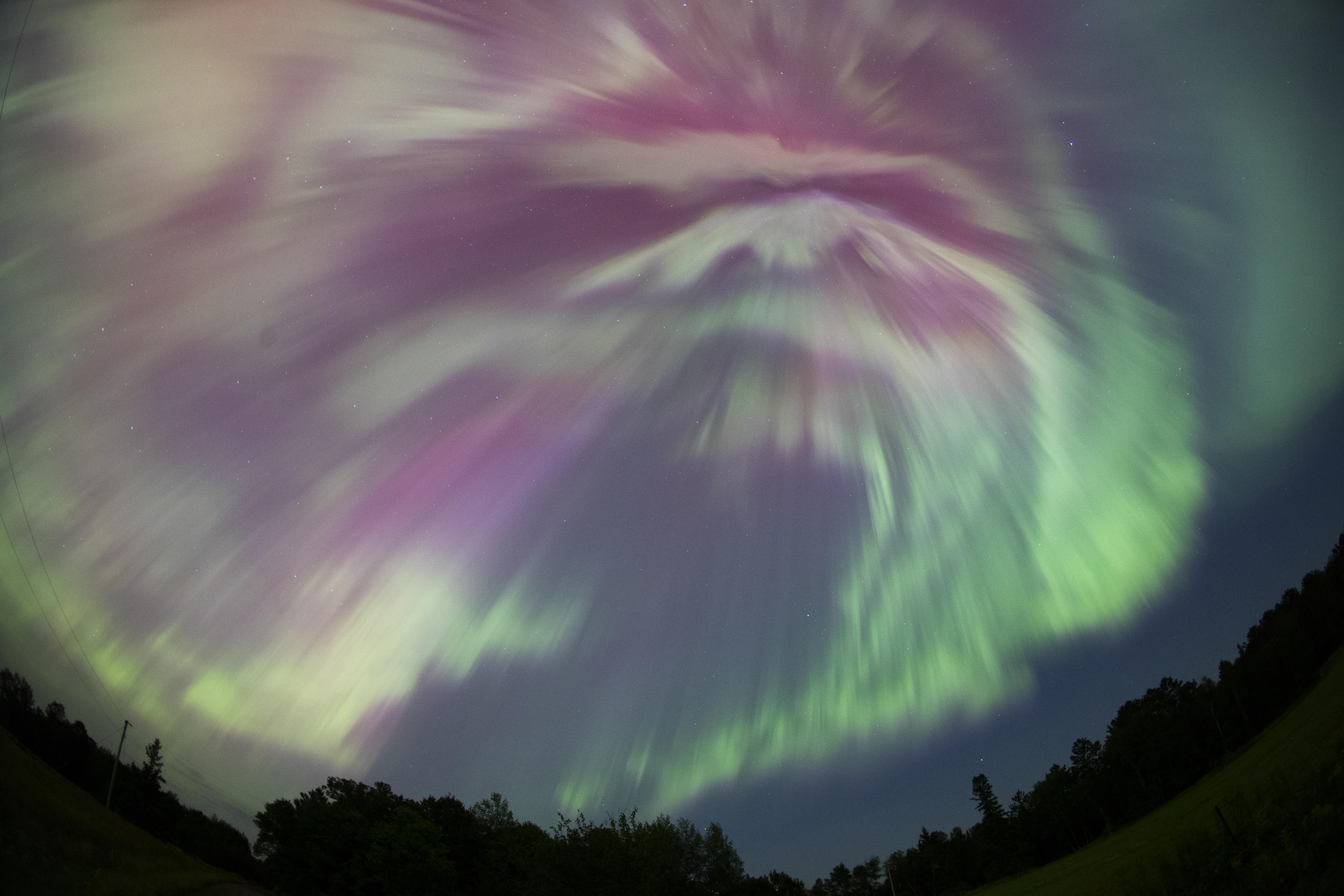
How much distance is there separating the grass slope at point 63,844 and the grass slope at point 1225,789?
1632 inches

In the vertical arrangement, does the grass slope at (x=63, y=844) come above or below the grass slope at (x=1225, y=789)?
below

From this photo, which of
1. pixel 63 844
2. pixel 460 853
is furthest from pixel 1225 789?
pixel 460 853

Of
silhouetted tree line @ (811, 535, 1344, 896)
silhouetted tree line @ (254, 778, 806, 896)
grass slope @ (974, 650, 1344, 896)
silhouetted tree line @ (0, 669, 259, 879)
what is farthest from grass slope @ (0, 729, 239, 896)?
silhouetted tree line @ (811, 535, 1344, 896)

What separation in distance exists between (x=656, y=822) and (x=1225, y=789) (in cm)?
3959

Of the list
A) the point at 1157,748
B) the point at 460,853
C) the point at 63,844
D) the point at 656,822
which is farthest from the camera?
the point at 460,853

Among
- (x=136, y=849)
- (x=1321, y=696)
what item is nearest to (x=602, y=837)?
(x=136, y=849)

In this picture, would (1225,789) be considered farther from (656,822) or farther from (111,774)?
(111,774)

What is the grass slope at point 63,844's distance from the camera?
18.3 metres

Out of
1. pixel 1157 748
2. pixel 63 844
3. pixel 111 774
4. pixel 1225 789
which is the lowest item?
pixel 63 844

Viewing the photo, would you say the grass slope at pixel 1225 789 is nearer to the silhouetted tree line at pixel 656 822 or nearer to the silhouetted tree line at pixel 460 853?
the silhouetted tree line at pixel 656 822

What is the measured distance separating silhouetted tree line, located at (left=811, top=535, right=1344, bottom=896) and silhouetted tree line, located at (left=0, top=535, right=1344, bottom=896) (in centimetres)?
15

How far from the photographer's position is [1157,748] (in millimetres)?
48031

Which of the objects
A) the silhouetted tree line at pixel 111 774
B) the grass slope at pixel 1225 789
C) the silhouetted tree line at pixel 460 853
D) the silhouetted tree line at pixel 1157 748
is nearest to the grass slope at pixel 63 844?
the silhouetted tree line at pixel 111 774

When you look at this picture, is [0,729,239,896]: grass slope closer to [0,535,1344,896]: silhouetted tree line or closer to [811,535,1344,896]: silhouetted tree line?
[0,535,1344,896]: silhouetted tree line
